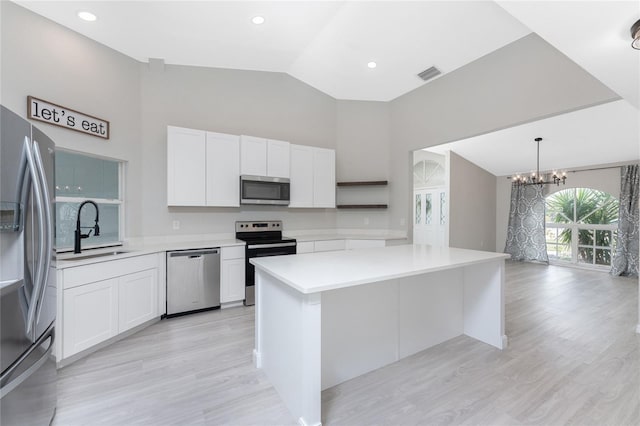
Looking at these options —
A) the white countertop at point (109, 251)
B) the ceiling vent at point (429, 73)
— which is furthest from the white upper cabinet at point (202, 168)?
the ceiling vent at point (429, 73)

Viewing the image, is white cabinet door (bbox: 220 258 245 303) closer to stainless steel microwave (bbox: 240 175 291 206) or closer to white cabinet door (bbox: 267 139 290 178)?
stainless steel microwave (bbox: 240 175 291 206)

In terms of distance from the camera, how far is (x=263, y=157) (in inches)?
156

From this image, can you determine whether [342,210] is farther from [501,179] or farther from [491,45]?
[501,179]

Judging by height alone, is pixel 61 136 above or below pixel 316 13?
below

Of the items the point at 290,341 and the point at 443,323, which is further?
the point at 443,323

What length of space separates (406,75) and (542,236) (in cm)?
562

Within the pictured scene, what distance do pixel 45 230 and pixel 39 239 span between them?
0.08 meters

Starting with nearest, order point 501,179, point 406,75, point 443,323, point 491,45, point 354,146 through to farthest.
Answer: point 443,323 → point 491,45 → point 406,75 → point 354,146 → point 501,179

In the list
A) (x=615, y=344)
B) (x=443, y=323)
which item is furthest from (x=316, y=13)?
(x=615, y=344)

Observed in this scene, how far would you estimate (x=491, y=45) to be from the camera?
3246mm

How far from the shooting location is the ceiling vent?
3.84m

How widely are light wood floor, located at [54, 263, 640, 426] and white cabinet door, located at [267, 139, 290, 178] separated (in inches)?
82.6

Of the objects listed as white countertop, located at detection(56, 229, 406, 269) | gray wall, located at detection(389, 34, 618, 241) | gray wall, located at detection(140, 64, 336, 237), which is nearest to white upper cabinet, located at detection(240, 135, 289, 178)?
gray wall, located at detection(140, 64, 336, 237)

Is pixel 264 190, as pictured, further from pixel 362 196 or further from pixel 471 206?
pixel 471 206
